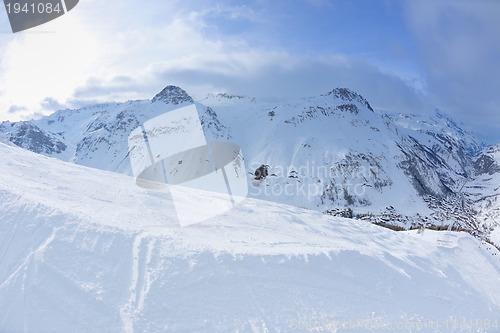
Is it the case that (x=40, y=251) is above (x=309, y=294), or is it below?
above

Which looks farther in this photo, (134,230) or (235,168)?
(235,168)

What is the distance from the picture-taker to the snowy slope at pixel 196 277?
25.8 ft

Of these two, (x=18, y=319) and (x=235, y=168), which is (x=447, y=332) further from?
(x=235, y=168)

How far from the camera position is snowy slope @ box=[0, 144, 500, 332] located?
7.86m

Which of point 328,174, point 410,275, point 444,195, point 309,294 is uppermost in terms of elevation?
point 309,294

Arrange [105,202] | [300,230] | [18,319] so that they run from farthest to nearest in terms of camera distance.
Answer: [300,230], [105,202], [18,319]

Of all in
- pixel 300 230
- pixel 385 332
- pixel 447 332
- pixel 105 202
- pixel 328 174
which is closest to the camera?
pixel 385 332

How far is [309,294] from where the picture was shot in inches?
368

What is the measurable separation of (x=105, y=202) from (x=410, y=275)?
11.3 metres

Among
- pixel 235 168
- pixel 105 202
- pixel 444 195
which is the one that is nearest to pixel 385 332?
pixel 105 202

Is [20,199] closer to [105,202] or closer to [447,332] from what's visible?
[105,202]

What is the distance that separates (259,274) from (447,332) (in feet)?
17.0

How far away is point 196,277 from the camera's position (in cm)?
903

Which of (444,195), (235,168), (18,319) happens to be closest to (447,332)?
(18,319)
